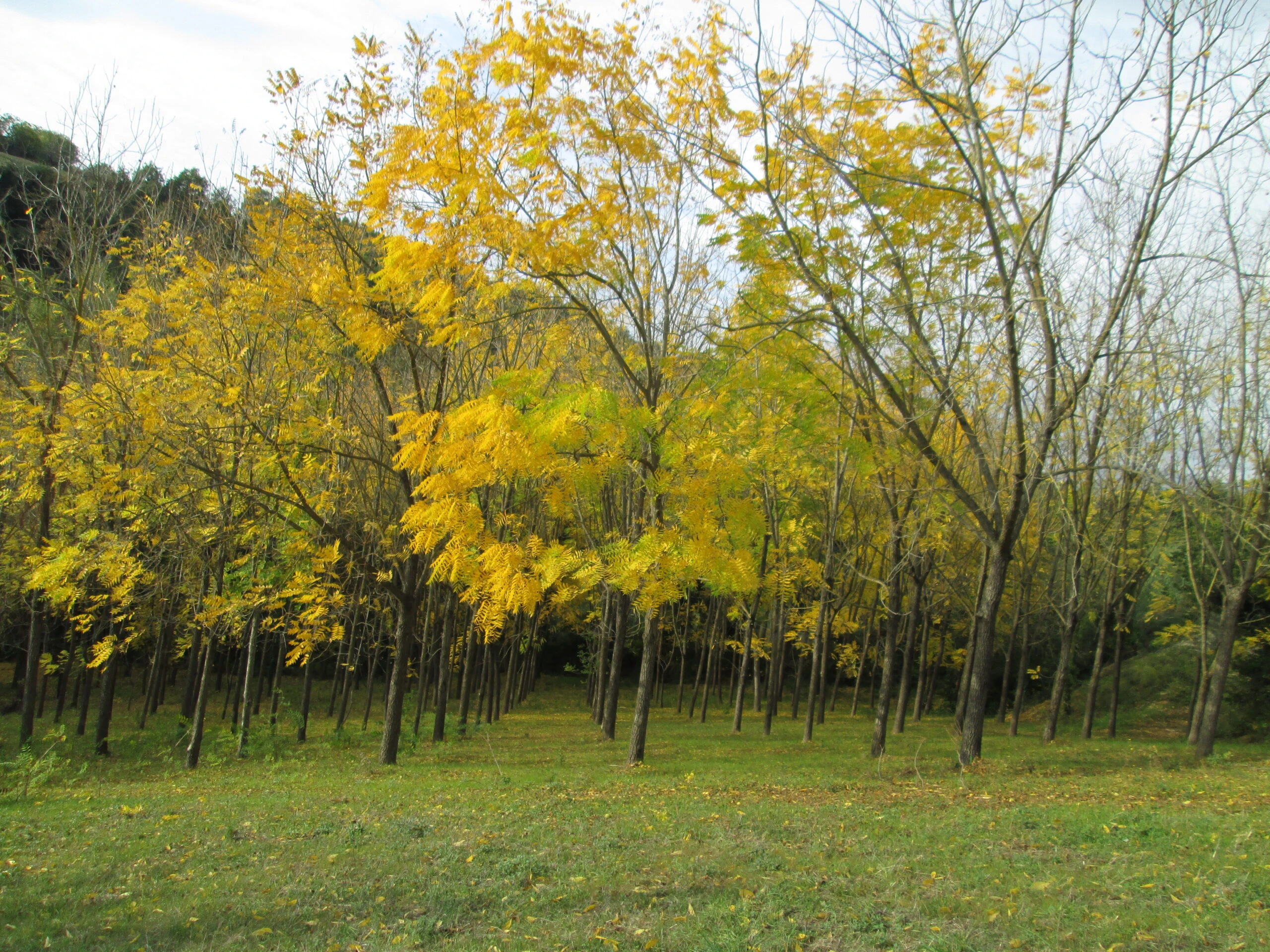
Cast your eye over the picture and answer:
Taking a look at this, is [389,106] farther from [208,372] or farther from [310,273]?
[208,372]

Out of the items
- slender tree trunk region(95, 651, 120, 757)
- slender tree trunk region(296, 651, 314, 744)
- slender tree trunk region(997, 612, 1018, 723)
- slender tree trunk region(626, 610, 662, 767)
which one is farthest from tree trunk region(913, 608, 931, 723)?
slender tree trunk region(95, 651, 120, 757)

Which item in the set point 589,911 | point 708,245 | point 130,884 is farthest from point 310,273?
point 589,911

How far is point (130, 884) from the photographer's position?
19.6ft

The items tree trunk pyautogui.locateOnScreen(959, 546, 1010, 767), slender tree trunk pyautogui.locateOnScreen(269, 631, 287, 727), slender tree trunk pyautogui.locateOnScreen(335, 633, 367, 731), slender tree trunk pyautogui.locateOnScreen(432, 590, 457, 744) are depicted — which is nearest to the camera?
tree trunk pyautogui.locateOnScreen(959, 546, 1010, 767)

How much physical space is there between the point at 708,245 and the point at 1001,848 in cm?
928

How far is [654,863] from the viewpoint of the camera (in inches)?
238

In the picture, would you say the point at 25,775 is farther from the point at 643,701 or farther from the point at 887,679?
the point at 887,679

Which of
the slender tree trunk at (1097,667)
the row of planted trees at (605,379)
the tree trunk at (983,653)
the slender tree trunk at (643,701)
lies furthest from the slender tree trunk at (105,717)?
the slender tree trunk at (1097,667)

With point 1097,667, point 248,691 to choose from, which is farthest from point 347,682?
point 1097,667

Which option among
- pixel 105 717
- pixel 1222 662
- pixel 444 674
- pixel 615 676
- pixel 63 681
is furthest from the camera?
pixel 63 681

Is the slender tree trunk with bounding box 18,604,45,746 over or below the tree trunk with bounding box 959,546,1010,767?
below

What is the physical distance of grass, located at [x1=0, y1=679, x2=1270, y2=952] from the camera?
4.68m

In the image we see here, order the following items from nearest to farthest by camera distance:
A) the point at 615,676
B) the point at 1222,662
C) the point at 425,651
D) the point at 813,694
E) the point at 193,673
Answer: the point at 1222,662 → the point at 813,694 → the point at 615,676 → the point at 425,651 → the point at 193,673

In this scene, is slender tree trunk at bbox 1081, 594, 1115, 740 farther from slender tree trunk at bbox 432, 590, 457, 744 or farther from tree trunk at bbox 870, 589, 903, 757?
slender tree trunk at bbox 432, 590, 457, 744
